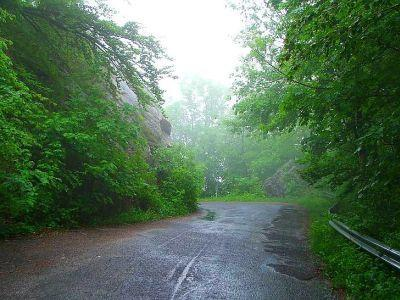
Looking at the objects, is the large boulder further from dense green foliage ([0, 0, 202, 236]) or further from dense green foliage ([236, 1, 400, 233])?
dense green foliage ([236, 1, 400, 233])

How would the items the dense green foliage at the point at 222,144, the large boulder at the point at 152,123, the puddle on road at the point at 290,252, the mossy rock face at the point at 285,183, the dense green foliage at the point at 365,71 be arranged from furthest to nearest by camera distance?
1. the dense green foliage at the point at 222,144
2. the mossy rock face at the point at 285,183
3. the large boulder at the point at 152,123
4. the puddle on road at the point at 290,252
5. the dense green foliage at the point at 365,71

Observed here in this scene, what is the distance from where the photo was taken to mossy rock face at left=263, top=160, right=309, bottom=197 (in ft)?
128

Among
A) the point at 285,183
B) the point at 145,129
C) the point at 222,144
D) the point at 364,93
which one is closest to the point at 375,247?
the point at 364,93

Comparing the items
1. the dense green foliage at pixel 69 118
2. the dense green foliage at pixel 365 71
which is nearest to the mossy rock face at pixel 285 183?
the dense green foliage at pixel 69 118

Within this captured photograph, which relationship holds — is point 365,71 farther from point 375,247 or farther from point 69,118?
point 69,118

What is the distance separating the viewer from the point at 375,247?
7195 mm

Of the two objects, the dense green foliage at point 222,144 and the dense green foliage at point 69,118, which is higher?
the dense green foliage at point 222,144

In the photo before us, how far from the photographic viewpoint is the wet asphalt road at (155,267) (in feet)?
18.8

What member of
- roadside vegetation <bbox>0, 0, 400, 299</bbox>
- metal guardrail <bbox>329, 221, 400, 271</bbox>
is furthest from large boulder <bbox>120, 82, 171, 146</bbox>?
metal guardrail <bbox>329, 221, 400, 271</bbox>

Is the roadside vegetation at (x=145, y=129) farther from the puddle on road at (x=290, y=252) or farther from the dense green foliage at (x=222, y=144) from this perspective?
the dense green foliage at (x=222, y=144)

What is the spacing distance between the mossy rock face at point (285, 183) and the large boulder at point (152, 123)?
16.4m

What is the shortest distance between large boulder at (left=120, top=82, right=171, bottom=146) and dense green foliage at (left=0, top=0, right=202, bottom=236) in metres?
7.31

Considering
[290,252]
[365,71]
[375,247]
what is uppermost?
[365,71]

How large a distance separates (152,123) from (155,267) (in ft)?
68.0
